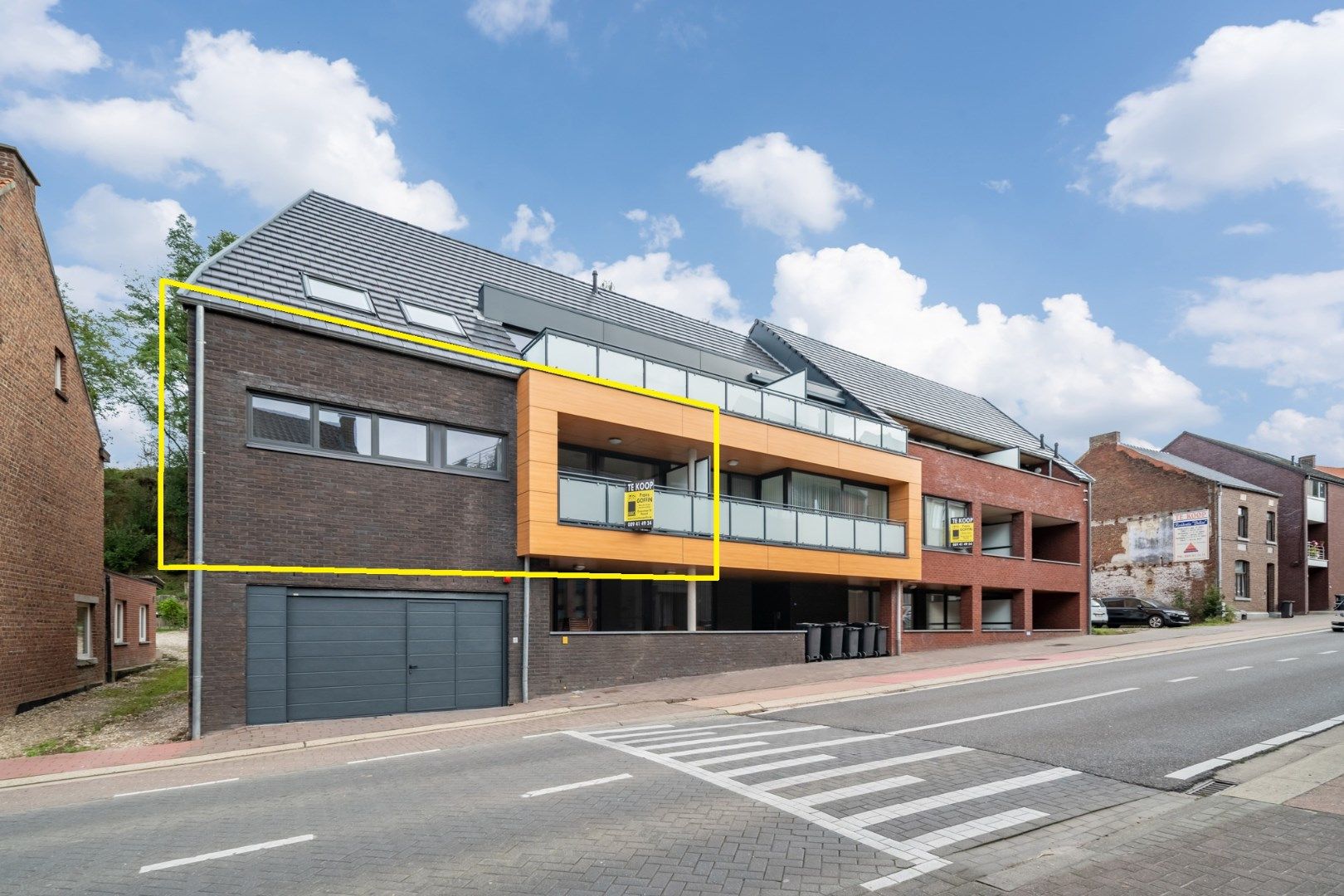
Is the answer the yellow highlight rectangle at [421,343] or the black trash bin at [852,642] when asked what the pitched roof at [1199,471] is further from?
the yellow highlight rectangle at [421,343]

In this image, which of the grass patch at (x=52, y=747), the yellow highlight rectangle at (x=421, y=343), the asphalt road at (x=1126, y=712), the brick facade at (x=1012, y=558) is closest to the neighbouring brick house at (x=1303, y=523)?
the brick facade at (x=1012, y=558)

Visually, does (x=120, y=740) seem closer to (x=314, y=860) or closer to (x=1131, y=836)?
(x=314, y=860)

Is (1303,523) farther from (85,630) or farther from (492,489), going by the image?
(85,630)

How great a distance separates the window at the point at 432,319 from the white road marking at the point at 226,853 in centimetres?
1120

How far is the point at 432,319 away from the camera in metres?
16.9

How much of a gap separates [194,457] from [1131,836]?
13185 mm

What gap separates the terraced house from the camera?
13688mm

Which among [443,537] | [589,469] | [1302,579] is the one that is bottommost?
[1302,579]

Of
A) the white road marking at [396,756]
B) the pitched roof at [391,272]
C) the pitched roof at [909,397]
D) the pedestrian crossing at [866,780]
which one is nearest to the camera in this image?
the pedestrian crossing at [866,780]

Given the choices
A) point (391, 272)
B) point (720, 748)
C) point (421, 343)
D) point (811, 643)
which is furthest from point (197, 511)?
point (811, 643)

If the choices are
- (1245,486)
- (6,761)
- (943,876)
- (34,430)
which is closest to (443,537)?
(6,761)

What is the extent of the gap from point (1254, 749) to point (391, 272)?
16929 millimetres

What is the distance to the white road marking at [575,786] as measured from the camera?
814cm

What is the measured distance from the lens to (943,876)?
570 cm
